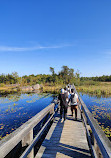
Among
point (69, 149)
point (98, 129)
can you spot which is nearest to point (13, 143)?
point (98, 129)

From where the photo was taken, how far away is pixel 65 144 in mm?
3527

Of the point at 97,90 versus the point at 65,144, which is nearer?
the point at 65,144

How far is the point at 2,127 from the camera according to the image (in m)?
7.65

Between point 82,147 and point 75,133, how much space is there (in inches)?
42.8

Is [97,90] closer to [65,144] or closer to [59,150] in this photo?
[65,144]

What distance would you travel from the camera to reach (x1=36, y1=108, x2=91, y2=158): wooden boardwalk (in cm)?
298

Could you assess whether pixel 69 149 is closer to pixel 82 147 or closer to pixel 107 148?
pixel 82 147

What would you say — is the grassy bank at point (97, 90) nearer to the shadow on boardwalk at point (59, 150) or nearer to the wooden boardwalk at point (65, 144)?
the wooden boardwalk at point (65, 144)

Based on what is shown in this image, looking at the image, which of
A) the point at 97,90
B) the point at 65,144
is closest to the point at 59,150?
the point at 65,144

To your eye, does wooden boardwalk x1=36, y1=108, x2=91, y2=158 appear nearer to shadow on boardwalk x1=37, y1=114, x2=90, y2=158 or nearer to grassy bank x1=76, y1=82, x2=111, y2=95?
shadow on boardwalk x1=37, y1=114, x2=90, y2=158

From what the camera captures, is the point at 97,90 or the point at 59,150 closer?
the point at 59,150

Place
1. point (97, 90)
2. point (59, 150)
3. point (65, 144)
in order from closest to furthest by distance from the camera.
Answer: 1. point (59, 150)
2. point (65, 144)
3. point (97, 90)

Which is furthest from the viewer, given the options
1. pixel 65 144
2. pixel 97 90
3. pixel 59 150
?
pixel 97 90

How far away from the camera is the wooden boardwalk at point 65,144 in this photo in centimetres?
298
